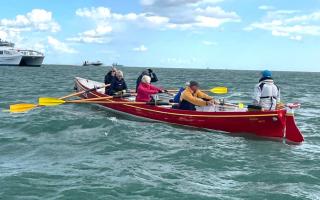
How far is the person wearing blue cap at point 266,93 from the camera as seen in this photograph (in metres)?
12.3

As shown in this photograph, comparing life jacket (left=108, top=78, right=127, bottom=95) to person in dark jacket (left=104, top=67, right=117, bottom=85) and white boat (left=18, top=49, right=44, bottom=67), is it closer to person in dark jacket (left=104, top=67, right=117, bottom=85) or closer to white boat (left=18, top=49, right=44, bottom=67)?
person in dark jacket (left=104, top=67, right=117, bottom=85)

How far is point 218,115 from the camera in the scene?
43.0ft

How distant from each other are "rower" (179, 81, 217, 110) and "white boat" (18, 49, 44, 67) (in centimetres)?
8407

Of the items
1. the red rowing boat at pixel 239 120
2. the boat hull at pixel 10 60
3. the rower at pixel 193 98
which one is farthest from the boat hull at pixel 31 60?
the rower at pixel 193 98

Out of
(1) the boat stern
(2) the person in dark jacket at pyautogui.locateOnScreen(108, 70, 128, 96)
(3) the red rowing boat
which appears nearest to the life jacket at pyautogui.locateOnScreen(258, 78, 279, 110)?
(3) the red rowing boat

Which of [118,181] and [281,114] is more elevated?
[281,114]

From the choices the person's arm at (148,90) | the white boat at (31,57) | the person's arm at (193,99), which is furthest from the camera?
the white boat at (31,57)

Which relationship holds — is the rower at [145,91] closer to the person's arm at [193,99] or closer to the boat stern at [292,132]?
the person's arm at [193,99]

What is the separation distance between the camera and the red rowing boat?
11938mm

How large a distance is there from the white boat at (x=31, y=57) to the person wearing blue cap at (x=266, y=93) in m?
Answer: 86.5

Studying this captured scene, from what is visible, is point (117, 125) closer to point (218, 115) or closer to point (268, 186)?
point (218, 115)

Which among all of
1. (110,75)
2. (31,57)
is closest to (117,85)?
(110,75)

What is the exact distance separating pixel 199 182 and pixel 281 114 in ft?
14.8

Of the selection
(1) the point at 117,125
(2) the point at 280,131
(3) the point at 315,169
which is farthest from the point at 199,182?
(1) the point at 117,125
